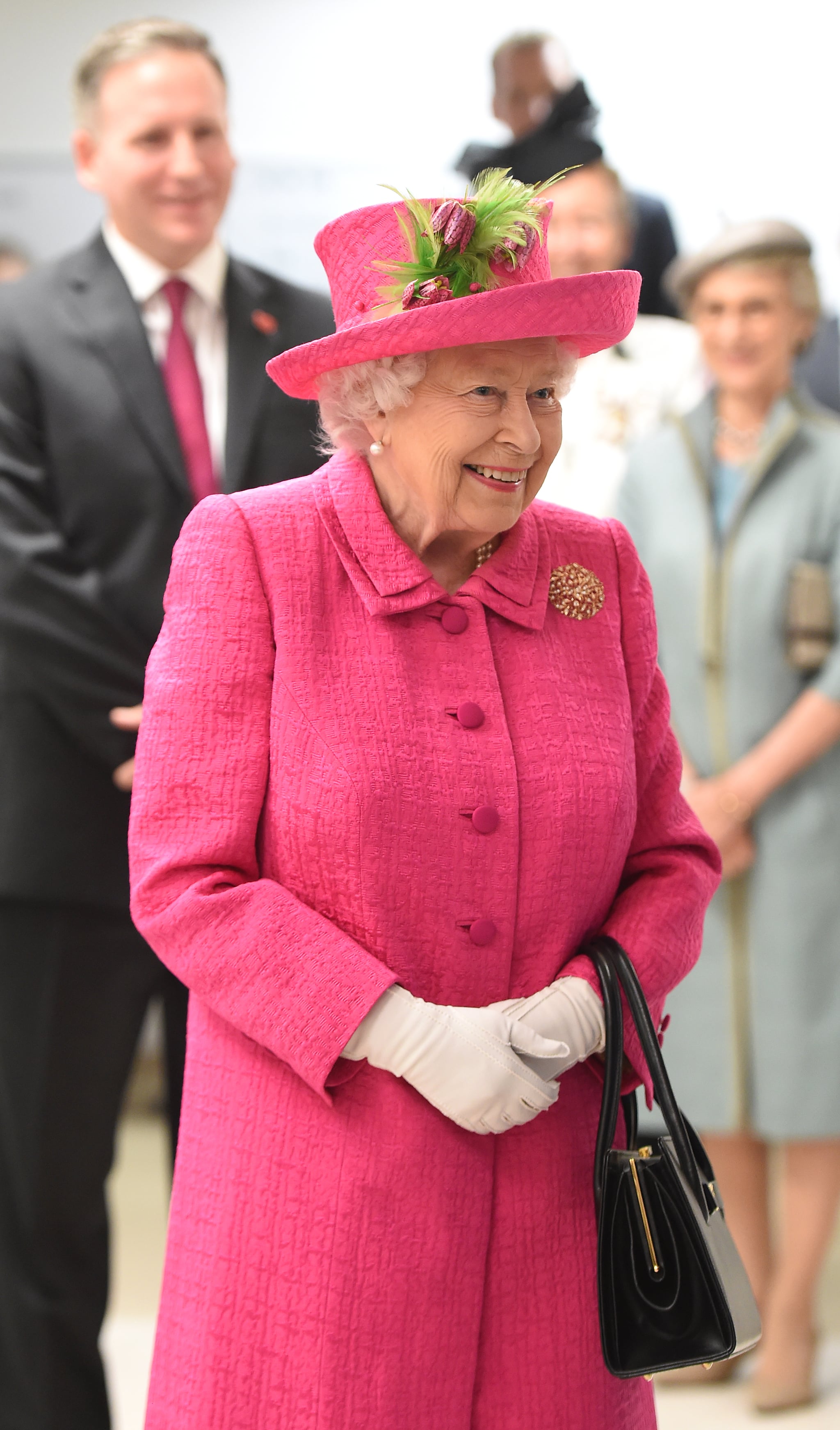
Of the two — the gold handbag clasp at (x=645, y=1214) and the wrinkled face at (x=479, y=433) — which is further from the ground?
the wrinkled face at (x=479, y=433)

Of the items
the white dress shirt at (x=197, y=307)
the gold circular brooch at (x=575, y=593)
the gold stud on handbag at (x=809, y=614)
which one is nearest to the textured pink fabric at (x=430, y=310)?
the gold circular brooch at (x=575, y=593)

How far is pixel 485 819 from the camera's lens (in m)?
1.44

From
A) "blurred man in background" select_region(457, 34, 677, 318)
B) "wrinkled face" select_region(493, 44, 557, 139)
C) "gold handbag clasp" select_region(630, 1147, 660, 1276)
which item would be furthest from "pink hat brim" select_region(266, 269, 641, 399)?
"wrinkled face" select_region(493, 44, 557, 139)

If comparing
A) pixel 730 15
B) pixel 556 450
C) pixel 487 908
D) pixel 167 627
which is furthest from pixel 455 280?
pixel 730 15

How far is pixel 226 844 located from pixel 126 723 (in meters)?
0.86

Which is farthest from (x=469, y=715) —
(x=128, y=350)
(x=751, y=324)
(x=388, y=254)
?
(x=751, y=324)

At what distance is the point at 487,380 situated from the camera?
4.68ft

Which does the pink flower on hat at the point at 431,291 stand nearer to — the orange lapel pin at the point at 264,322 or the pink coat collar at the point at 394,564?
the pink coat collar at the point at 394,564

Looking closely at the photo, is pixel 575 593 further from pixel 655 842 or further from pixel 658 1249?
pixel 658 1249

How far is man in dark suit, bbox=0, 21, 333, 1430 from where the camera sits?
89.5 inches

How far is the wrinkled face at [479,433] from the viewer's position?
143 centimetres

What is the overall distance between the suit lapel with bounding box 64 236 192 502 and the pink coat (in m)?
0.79

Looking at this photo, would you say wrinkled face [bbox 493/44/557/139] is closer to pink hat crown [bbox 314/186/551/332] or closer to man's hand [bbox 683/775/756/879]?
man's hand [bbox 683/775/756/879]

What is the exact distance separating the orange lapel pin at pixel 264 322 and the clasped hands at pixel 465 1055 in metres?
1.35
